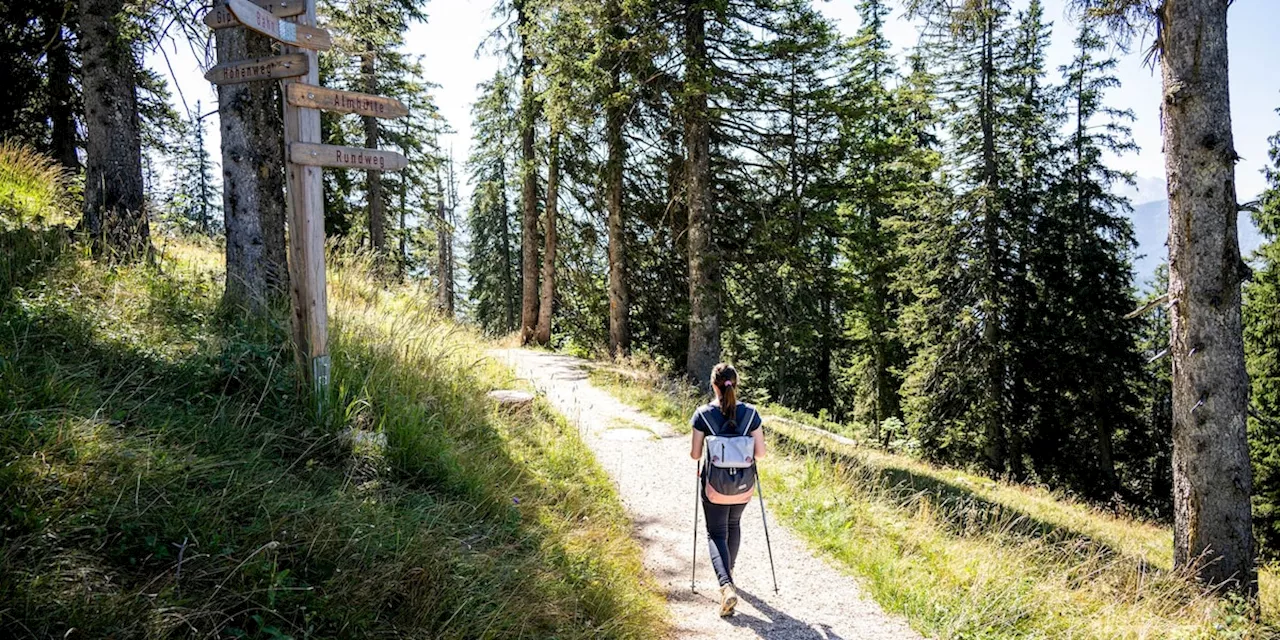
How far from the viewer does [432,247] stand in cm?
2872

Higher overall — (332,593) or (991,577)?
(332,593)

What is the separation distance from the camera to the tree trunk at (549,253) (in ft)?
59.8

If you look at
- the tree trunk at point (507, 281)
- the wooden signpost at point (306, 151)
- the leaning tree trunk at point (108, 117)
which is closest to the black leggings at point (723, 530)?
the wooden signpost at point (306, 151)

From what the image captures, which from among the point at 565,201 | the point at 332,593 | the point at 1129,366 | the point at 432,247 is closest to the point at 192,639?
the point at 332,593

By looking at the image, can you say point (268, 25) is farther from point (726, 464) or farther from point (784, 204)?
point (784, 204)

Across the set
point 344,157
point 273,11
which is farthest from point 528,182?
point 344,157

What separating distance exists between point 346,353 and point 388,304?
240 centimetres

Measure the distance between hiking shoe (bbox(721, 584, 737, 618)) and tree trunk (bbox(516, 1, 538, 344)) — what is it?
→ 14.9m

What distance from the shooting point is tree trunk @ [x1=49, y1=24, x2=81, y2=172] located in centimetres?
1259

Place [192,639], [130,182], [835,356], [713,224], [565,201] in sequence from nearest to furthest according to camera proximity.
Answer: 1. [192,639]
2. [130,182]
3. [713,224]
4. [565,201]
5. [835,356]

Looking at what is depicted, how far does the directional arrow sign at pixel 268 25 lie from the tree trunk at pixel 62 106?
10.9 metres

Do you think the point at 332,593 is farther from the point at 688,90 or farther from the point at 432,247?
the point at 432,247

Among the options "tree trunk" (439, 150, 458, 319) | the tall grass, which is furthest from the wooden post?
"tree trunk" (439, 150, 458, 319)

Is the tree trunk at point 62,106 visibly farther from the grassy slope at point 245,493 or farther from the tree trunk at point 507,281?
the tree trunk at point 507,281
